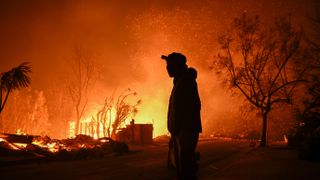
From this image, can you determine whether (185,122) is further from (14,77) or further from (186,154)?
(14,77)

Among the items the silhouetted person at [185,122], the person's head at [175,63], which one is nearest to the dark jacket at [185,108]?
the silhouetted person at [185,122]

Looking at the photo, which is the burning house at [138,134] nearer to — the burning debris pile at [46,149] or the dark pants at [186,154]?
the burning debris pile at [46,149]

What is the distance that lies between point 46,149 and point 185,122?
48.6 ft

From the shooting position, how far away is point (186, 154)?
409cm

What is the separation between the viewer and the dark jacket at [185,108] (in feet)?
13.6

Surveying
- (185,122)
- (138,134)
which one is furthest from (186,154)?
(138,134)

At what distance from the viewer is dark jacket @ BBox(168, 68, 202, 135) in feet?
13.6

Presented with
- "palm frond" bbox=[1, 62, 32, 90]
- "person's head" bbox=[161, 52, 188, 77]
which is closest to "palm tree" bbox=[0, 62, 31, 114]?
"palm frond" bbox=[1, 62, 32, 90]

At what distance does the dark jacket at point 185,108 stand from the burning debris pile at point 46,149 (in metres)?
11.6

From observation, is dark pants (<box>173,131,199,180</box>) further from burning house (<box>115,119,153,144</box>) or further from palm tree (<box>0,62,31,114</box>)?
burning house (<box>115,119,153,144</box>)

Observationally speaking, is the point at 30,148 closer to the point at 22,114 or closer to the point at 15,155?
the point at 15,155

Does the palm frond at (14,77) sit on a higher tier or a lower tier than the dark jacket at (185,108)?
higher

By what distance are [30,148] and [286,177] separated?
13.1 meters

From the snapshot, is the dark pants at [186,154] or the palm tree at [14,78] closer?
the dark pants at [186,154]
